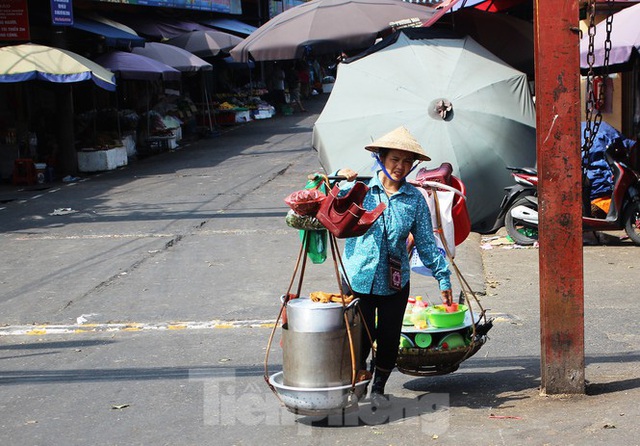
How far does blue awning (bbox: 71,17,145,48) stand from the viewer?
2245 cm

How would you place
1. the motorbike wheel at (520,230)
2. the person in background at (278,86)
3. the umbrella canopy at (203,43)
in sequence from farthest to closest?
the person in background at (278,86) → the umbrella canopy at (203,43) → the motorbike wheel at (520,230)

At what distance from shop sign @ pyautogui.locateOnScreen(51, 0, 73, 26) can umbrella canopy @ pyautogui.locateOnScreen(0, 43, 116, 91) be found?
79cm

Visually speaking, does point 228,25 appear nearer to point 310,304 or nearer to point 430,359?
point 430,359

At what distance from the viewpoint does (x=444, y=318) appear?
5988mm

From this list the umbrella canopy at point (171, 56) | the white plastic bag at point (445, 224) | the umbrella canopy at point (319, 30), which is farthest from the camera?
the umbrella canopy at point (171, 56)

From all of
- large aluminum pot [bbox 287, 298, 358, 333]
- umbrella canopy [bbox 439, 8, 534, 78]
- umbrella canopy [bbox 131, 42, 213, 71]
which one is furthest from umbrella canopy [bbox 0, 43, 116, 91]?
large aluminum pot [bbox 287, 298, 358, 333]

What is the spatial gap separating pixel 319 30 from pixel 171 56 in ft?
39.8

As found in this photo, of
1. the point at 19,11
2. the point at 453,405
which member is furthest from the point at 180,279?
the point at 19,11

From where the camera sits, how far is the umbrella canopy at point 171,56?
25250 mm

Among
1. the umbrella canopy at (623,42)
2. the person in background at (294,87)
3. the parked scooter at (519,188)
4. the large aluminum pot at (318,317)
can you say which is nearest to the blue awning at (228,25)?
the person in background at (294,87)

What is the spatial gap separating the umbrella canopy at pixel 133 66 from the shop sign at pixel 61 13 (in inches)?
74.0

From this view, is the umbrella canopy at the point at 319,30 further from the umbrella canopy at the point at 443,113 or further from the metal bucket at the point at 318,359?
the metal bucket at the point at 318,359

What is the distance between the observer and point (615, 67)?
549 inches

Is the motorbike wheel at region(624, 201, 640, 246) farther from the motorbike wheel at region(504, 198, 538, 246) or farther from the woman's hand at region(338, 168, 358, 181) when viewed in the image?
the woman's hand at region(338, 168, 358, 181)
